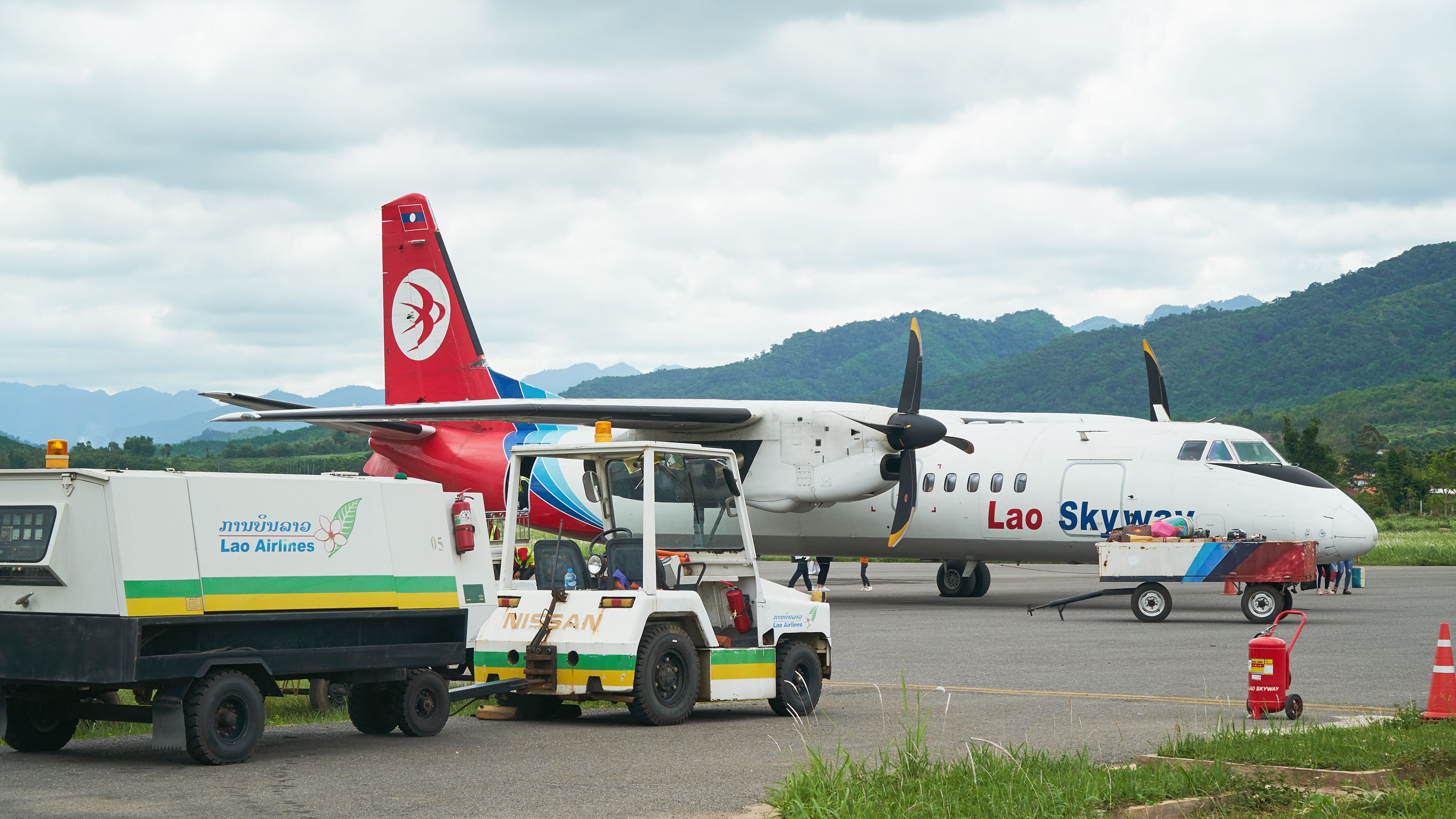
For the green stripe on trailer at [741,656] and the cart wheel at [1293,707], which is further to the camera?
the green stripe on trailer at [741,656]

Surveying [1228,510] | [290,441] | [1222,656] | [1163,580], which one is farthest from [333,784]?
[290,441]

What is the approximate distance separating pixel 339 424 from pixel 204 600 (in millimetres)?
17252

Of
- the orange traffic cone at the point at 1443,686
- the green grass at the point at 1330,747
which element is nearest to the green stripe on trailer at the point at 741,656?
the green grass at the point at 1330,747

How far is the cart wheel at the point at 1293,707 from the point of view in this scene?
391 inches

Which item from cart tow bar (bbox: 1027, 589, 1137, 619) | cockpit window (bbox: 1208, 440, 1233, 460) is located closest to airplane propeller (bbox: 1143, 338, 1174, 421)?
cockpit window (bbox: 1208, 440, 1233, 460)

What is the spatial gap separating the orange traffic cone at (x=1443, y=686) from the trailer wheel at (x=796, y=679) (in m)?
4.53

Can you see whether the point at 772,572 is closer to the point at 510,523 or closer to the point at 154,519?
the point at 510,523

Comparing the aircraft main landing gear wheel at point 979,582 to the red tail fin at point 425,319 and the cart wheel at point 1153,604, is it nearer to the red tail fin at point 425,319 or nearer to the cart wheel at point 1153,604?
the cart wheel at point 1153,604

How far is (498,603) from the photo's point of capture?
10766 millimetres

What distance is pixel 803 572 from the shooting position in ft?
94.2

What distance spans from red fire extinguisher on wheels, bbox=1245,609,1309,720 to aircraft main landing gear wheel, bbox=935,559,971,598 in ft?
56.6

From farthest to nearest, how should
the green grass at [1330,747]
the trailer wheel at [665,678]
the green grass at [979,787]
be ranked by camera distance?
the trailer wheel at [665,678], the green grass at [1330,747], the green grass at [979,787]

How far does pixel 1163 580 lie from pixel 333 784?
1551cm

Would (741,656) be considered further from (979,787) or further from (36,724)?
(36,724)
